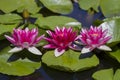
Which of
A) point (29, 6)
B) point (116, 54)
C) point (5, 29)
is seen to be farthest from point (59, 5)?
point (116, 54)

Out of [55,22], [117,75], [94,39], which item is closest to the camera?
[117,75]

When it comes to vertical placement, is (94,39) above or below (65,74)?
above

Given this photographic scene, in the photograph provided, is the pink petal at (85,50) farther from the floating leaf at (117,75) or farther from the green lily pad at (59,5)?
the green lily pad at (59,5)

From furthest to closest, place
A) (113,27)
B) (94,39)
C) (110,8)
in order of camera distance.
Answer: (110,8), (113,27), (94,39)

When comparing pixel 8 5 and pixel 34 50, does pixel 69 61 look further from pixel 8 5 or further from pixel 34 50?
pixel 8 5

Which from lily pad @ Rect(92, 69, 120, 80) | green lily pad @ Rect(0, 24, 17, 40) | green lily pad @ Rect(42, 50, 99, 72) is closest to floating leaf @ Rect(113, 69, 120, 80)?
lily pad @ Rect(92, 69, 120, 80)

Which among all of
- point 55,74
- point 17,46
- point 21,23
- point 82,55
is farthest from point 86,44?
point 21,23

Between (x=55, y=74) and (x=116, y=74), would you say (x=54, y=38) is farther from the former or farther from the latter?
(x=116, y=74)
